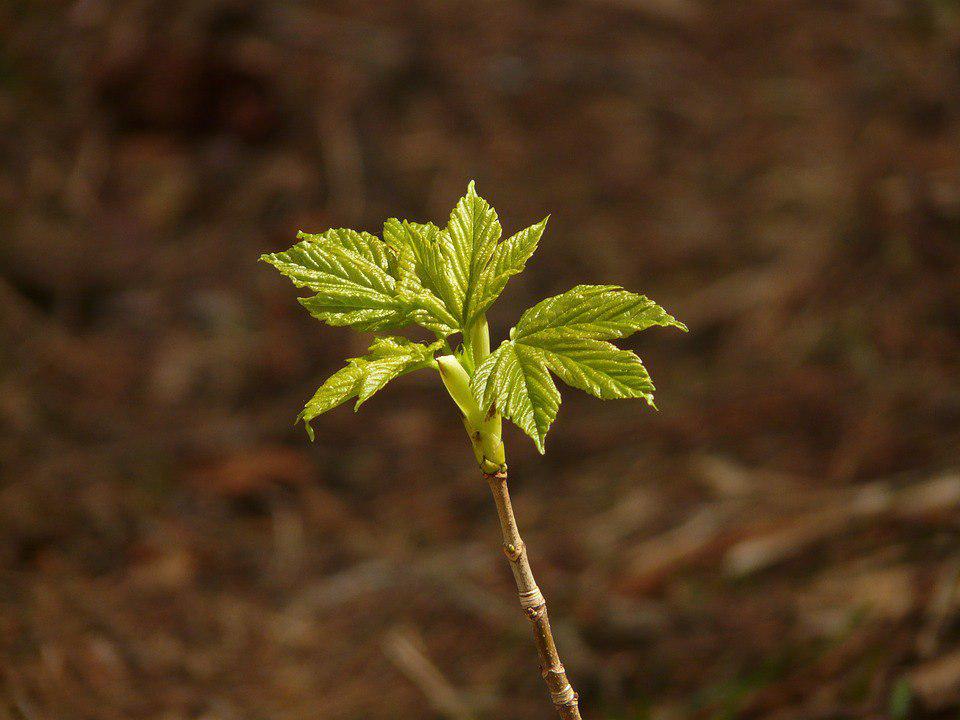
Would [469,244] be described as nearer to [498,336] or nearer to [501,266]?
[501,266]

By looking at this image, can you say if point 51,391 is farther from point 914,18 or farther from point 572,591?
point 914,18

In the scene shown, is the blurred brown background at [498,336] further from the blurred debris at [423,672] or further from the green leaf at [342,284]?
the green leaf at [342,284]

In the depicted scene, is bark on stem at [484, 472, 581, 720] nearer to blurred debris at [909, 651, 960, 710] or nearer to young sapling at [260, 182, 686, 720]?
young sapling at [260, 182, 686, 720]

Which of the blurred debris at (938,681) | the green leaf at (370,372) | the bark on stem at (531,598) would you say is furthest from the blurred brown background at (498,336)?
the green leaf at (370,372)

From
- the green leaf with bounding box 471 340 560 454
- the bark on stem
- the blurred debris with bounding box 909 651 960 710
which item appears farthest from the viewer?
the blurred debris with bounding box 909 651 960 710

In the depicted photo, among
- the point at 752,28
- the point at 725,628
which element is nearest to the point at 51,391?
the point at 725,628

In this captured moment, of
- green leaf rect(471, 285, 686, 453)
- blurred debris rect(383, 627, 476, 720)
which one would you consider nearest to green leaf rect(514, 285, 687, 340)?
green leaf rect(471, 285, 686, 453)

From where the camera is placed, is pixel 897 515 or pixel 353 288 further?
pixel 897 515
